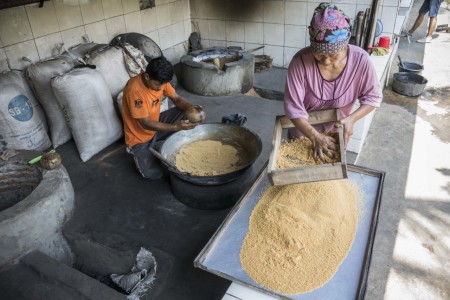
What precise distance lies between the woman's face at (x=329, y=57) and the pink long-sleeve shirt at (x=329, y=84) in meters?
0.06

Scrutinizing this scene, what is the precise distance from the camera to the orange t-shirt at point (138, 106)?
295cm

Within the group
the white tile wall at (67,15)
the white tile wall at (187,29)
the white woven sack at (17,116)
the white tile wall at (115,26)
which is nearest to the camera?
the white woven sack at (17,116)

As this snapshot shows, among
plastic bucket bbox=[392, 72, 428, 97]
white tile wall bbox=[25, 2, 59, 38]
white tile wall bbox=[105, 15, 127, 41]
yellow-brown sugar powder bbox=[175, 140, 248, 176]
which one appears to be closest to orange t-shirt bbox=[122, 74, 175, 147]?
yellow-brown sugar powder bbox=[175, 140, 248, 176]

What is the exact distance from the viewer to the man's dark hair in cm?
278

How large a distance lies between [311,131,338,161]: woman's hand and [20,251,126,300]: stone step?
1.38 meters

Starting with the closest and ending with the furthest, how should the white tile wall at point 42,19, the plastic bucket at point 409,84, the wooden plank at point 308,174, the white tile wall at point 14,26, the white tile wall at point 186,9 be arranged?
the wooden plank at point 308,174 < the white tile wall at point 14,26 < the white tile wall at point 42,19 < the plastic bucket at point 409,84 < the white tile wall at point 186,9

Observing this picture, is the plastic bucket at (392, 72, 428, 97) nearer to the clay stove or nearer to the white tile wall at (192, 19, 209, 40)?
the clay stove

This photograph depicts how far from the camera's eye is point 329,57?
1.92m

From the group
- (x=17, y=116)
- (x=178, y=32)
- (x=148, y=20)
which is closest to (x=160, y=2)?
(x=148, y=20)

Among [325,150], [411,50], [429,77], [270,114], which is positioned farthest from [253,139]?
[411,50]

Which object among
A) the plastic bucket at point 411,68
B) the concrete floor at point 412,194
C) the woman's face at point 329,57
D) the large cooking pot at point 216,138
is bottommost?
the concrete floor at point 412,194

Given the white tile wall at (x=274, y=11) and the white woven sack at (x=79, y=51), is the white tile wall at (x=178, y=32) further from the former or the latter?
the white woven sack at (x=79, y=51)

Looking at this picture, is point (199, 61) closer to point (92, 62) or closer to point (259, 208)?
point (92, 62)

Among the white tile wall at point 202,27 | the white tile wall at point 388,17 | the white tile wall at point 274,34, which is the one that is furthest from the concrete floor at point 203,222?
the white tile wall at point 202,27
